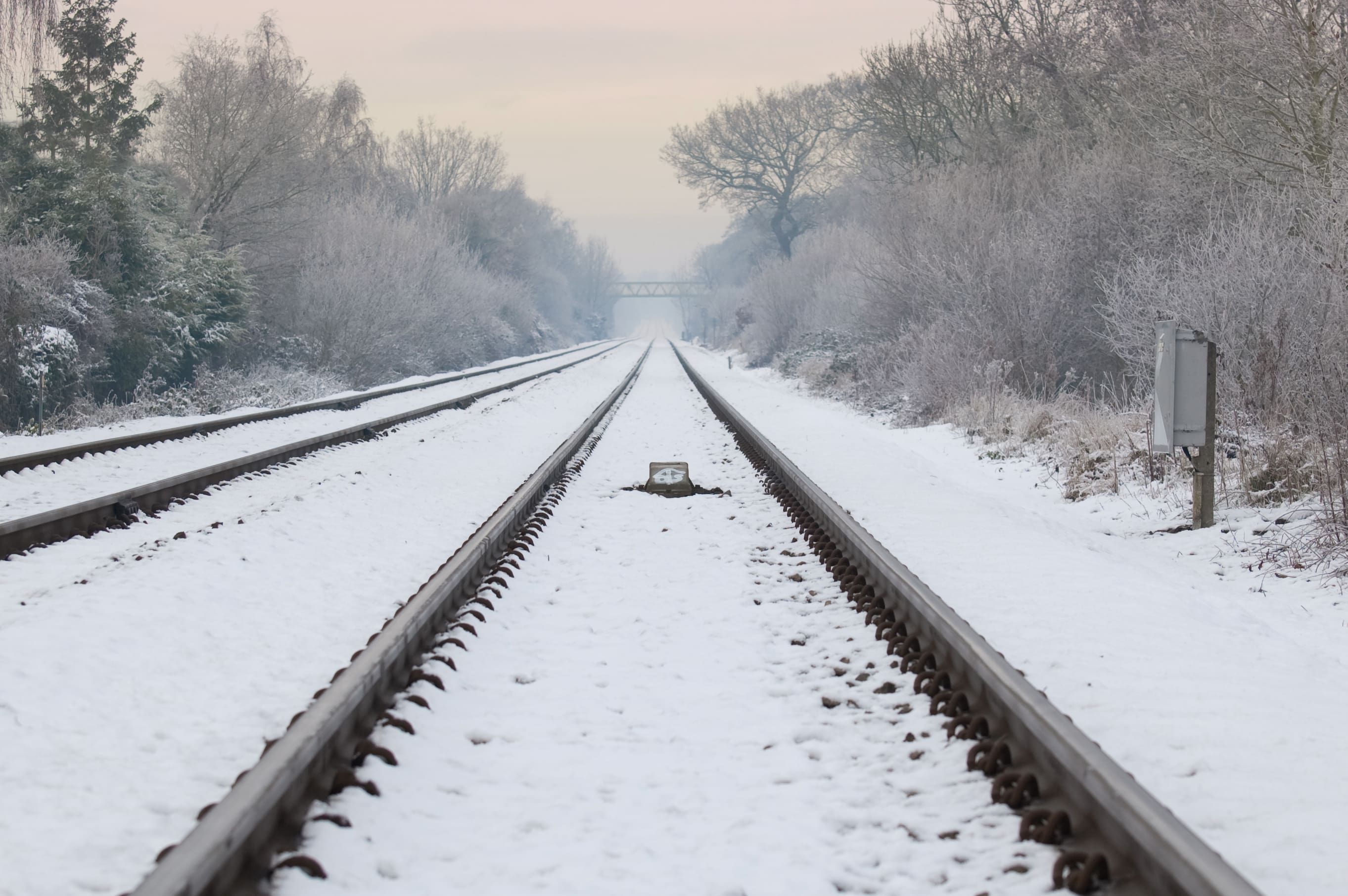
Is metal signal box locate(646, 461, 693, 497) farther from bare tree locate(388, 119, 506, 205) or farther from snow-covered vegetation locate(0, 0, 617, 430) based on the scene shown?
bare tree locate(388, 119, 506, 205)

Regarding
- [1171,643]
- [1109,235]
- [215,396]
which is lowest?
[1171,643]

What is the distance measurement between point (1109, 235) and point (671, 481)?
10.4 meters

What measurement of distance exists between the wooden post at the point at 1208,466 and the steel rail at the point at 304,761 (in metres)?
5.39

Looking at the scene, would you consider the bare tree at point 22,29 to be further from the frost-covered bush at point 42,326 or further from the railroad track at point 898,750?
the railroad track at point 898,750

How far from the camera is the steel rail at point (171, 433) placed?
34.8 feet

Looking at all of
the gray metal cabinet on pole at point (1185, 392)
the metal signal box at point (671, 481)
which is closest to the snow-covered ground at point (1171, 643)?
the gray metal cabinet on pole at point (1185, 392)

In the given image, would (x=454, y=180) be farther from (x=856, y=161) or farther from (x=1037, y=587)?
(x=1037, y=587)

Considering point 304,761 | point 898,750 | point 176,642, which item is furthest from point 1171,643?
point 176,642

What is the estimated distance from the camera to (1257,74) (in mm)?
13695

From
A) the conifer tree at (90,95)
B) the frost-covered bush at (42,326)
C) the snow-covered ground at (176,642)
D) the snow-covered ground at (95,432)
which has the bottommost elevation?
the snow-covered ground at (176,642)

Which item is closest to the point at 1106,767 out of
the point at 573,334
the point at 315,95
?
the point at 315,95

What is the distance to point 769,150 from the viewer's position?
51344mm

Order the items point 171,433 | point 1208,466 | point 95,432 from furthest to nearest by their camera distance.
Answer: point 95,432, point 171,433, point 1208,466

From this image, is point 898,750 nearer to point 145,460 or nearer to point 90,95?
point 145,460
